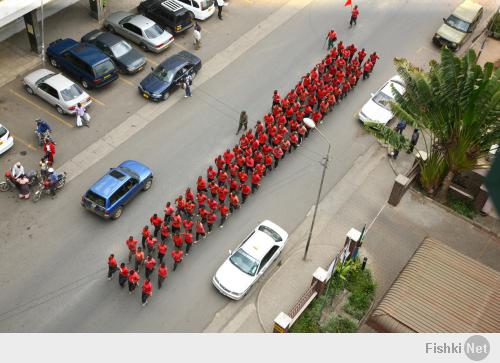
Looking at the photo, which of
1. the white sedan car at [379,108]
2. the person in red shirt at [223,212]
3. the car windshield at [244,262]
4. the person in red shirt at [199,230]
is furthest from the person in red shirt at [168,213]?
Result: the white sedan car at [379,108]

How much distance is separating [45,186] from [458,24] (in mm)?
24701

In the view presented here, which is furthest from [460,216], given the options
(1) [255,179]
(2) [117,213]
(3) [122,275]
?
(2) [117,213]

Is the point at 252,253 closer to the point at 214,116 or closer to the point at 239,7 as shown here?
the point at 214,116

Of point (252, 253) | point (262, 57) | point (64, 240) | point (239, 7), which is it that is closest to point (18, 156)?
point (64, 240)

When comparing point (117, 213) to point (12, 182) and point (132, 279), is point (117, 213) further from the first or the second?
point (12, 182)

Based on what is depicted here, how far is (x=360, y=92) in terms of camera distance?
3359 cm

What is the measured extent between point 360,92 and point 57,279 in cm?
1784

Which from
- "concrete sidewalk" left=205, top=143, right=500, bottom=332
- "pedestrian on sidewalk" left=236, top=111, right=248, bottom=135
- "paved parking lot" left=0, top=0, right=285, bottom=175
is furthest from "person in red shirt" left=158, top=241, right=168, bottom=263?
"pedestrian on sidewalk" left=236, top=111, right=248, bottom=135

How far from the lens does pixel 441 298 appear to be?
20719mm

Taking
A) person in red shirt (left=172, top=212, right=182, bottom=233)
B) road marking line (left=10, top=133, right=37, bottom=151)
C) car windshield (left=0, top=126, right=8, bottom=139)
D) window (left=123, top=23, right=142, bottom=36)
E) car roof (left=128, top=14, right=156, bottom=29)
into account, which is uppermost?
car roof (left=128, top=14, right=156, bottom=29)

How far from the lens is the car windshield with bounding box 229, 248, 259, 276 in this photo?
24.1m

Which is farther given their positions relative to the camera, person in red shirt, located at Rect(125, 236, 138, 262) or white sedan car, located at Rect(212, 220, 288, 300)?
white sedan car, located at Rect(212, 220, 288, 300)

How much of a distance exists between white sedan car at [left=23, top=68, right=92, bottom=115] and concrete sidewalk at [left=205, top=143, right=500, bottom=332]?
1162 cm

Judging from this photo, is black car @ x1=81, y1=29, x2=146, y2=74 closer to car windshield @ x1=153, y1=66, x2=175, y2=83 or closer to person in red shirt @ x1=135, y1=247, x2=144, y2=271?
car windshield @ x1=153, y1=66, x2=175, y2=83
